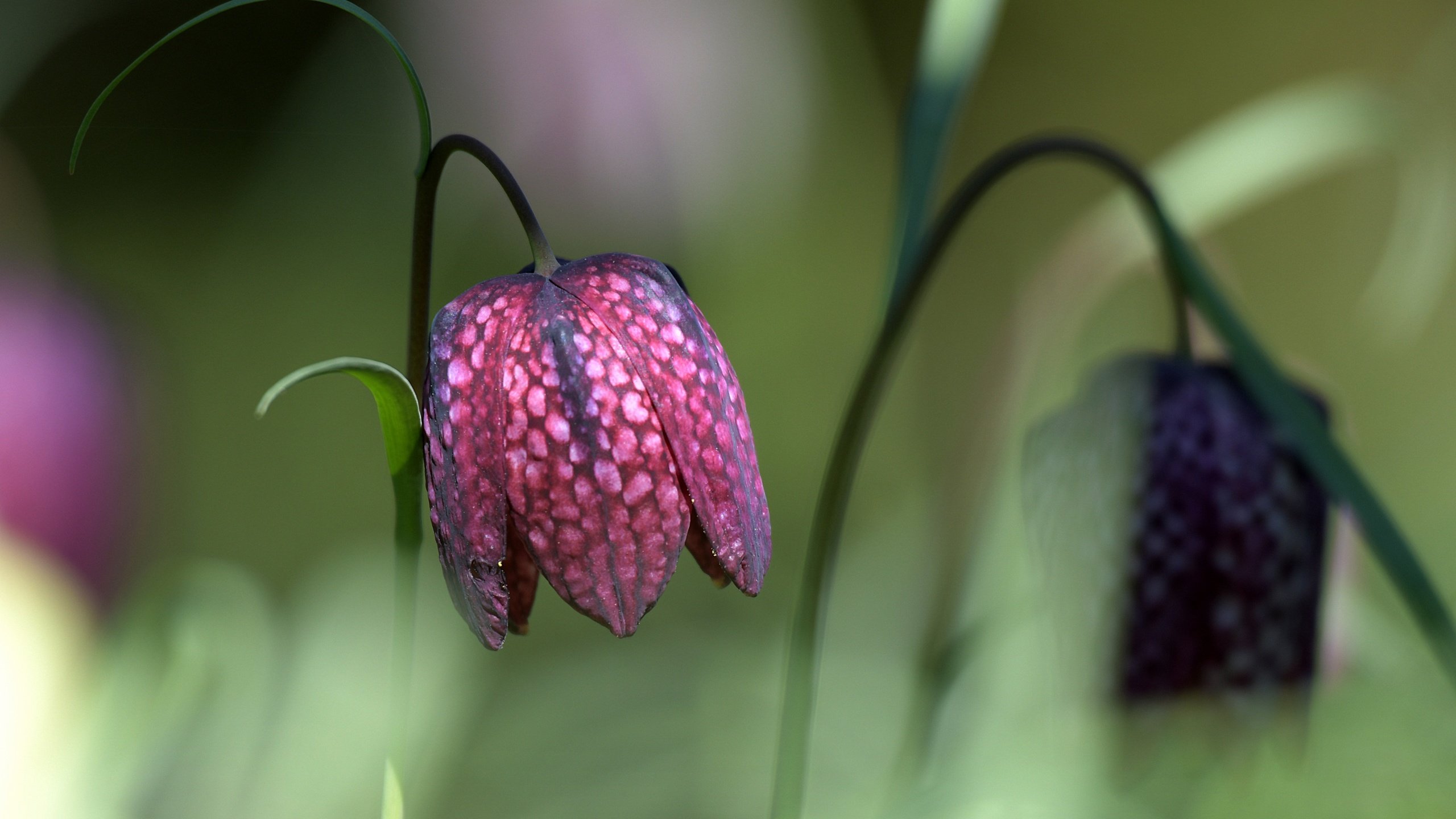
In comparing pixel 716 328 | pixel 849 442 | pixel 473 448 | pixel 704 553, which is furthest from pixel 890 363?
pixel 716 328

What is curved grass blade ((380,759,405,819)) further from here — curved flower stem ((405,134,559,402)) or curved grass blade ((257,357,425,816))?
curved flower stem ((405,134,559,402))

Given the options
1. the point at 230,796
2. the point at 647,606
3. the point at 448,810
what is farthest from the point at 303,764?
the point at 647,606

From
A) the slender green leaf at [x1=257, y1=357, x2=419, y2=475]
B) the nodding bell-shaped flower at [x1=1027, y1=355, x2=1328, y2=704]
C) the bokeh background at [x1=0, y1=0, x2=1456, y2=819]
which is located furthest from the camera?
the bokeh background at [x1=0, y1=0, x2=1456, y2=819]

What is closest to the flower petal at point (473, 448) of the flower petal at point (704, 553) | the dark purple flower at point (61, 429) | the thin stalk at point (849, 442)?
the flower petal at point (704, 553)

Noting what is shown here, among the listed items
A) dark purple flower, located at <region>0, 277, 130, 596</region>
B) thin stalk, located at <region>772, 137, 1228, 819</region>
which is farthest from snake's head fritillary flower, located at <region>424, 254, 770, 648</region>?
dark purple flower, located at <region>0, 277, 130, 596</region>

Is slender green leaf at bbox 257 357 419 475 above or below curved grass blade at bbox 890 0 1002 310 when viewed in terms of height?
below

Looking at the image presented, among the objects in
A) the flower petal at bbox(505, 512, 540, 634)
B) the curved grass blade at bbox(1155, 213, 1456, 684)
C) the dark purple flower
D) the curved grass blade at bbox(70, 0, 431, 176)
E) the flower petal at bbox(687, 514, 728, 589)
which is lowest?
the dark purple flower
